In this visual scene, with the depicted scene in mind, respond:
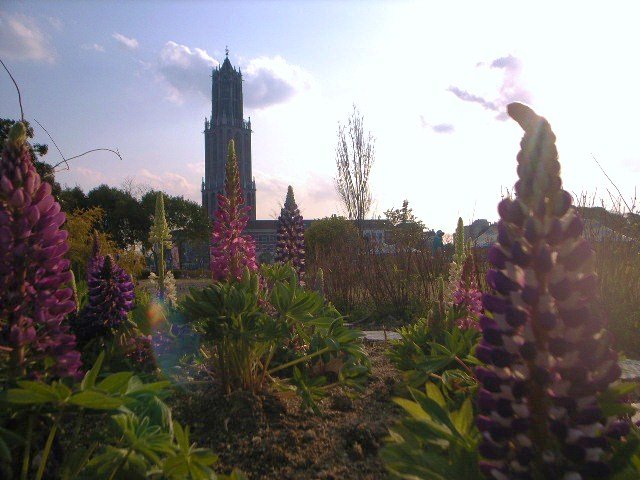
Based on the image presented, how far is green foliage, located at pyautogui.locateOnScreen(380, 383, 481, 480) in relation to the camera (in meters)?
1.07

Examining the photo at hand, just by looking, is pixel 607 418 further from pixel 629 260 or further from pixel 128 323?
pixel 629 260

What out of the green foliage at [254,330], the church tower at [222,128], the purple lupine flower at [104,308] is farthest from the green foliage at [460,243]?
the church tower at [222,128]

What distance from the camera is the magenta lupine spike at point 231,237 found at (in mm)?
3752

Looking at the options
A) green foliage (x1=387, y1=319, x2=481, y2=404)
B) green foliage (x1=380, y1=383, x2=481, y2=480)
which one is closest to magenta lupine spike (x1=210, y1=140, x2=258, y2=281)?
green foliage (x1=387, y1=319, x2=481, y2=404)

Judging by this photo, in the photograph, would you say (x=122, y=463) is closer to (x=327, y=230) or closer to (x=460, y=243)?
(x=460, y=243)

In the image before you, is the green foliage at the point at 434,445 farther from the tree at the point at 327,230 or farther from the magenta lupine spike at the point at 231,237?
the tree at the point at 327,230

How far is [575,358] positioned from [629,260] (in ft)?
24.7

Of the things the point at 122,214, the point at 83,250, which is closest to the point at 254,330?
the point at 83,250

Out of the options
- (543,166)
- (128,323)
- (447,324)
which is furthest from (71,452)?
(447,324)

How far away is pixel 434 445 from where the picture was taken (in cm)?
116

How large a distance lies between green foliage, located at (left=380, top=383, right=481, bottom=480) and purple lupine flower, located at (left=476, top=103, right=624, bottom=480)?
65 millimetres

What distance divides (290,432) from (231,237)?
1768 mm

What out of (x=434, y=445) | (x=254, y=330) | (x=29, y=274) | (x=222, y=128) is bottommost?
(x=434, y=445)

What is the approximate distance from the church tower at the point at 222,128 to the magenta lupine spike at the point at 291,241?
102473 millimetres
